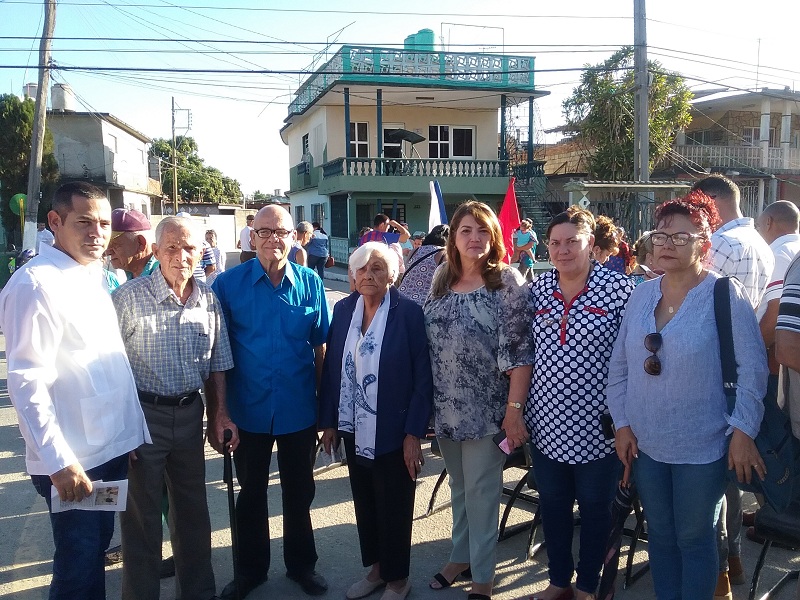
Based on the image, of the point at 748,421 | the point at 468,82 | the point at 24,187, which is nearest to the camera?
the point at 748,421

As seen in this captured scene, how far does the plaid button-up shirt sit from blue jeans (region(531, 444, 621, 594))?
1.75 m

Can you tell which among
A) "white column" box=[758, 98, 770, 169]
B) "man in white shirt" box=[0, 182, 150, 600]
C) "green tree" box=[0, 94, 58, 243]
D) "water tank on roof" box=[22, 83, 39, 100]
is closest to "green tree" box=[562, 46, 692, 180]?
"white column" box=[758, 98, 770, 169]

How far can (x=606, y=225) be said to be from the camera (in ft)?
15.7

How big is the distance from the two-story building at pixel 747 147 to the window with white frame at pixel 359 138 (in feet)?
37.2

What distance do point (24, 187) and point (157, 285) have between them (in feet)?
88.5

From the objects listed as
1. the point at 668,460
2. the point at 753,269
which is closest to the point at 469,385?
the point at 668,460

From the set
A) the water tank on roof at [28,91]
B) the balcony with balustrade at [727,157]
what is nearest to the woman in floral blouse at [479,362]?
the balcony with balustrade at [727,157]

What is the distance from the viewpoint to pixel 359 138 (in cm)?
2442

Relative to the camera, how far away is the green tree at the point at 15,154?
24.8 meters

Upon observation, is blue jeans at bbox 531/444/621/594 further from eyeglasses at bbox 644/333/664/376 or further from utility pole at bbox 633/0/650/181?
utility pole at bbox 633/0/650/181

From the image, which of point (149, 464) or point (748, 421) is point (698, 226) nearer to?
point (748, 421)

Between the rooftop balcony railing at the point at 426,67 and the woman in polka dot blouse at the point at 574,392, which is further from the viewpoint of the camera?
the rooftop balcony railing at the point at 426,67

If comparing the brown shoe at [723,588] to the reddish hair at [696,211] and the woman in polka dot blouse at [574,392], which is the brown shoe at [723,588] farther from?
the reddish hair at [696,211]

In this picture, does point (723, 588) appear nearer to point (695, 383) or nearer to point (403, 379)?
point (695, 383)
